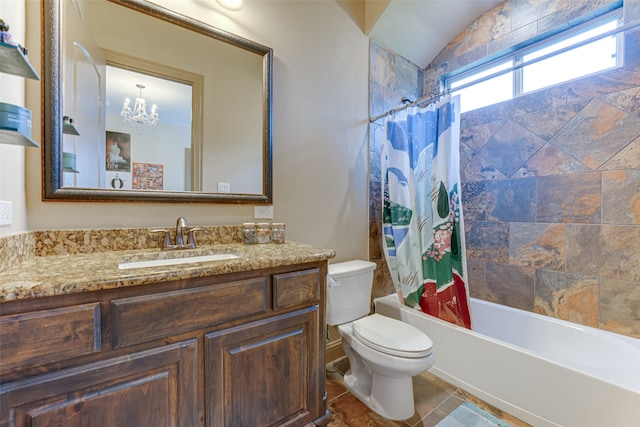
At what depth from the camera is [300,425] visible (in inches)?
45.8

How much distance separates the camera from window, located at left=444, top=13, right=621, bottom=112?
1757 mm

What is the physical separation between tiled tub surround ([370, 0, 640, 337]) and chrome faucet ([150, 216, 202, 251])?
1.42 meters

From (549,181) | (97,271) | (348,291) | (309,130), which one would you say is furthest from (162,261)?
(549,181)

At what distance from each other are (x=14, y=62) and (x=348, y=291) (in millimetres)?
1767

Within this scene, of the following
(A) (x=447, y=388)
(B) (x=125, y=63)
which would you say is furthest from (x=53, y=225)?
(A) (x=447, y=388)

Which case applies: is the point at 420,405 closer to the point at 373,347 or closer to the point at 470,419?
the point at 470,419

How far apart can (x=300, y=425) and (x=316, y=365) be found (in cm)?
25

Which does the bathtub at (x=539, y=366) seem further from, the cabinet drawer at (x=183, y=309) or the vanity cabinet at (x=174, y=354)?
the cabinet drawer at (x=183, y=309)

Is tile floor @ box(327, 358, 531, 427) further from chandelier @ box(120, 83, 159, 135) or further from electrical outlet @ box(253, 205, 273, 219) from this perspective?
chandelier @ box(120, 83, 159, 135)

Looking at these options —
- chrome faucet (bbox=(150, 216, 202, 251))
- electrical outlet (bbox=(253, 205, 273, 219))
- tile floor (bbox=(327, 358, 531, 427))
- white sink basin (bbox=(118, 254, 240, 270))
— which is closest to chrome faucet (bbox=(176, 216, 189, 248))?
chrome faucet (bbox=(150, 216, 202, 251))

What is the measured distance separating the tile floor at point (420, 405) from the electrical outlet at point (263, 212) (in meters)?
1.20

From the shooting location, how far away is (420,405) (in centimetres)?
156

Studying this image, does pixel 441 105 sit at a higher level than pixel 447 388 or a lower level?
higher

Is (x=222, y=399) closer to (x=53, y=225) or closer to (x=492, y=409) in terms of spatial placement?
(x=53, y=225)
